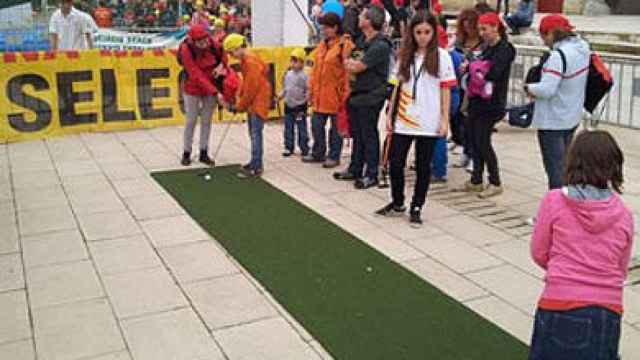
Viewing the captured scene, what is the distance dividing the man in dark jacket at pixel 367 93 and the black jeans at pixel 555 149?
1787mm

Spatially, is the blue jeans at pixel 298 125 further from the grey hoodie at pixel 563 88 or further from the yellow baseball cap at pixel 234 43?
the grey hoodie at pixel 563 88

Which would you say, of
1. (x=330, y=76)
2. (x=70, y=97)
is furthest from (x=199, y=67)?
(x=70, y=97)

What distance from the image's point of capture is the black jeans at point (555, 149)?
6051mm

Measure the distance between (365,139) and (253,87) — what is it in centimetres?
132

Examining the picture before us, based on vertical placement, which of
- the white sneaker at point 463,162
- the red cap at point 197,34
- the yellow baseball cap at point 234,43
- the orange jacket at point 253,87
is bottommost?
the white sneaker at point 463,162

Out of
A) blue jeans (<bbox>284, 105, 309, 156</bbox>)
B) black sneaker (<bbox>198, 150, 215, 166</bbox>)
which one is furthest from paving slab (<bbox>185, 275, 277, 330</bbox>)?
blue jeans (<bbox>284, 105, 309, 156</bbox>)

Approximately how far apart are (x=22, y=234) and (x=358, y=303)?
3.08 metres

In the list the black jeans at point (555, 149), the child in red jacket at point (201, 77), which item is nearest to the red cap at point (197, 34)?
the child in red jacket at point (201, 77)

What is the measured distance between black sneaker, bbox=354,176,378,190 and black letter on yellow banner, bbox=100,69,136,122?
4.30 meters

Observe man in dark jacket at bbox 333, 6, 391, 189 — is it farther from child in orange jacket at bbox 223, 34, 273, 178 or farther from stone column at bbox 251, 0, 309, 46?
stone column at bbox 251, 0, 309, 46

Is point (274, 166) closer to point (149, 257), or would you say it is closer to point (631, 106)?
point (149, 257)

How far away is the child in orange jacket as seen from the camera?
7711 mm

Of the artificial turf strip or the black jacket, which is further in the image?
the black jacket

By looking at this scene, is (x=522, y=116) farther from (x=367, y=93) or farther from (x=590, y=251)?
(x=590, y=251)
